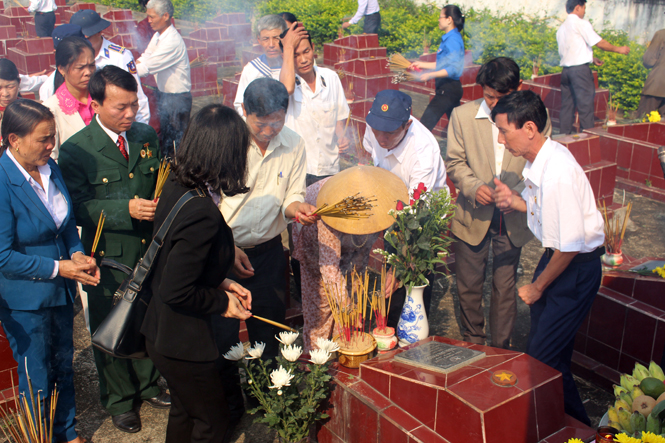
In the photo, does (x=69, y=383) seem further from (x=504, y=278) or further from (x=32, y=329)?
(x=504, y=278)

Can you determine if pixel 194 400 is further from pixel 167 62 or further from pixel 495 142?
pixel 167 62

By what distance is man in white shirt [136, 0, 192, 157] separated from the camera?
5727 millimetres

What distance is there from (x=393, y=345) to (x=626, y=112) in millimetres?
9038

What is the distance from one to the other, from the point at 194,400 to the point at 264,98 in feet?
5.04

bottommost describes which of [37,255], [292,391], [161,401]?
[161,401]

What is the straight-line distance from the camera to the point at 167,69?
589 centimetres

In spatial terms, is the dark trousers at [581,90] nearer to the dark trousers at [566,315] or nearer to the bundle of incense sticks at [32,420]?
the dark trousers at [566,315]

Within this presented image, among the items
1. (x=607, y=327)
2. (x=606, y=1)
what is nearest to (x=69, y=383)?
(x=607, y=327)

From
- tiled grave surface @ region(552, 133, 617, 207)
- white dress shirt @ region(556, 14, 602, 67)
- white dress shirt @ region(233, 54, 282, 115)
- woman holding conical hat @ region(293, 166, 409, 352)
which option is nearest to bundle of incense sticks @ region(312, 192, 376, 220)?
woman holding conical hat @ region(293, 166, 409, 352)

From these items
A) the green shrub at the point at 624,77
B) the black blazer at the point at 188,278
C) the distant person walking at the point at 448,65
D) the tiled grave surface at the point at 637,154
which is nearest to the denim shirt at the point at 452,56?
the distant person walking at the point at 448,65

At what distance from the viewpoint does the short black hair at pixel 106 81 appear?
2857mm

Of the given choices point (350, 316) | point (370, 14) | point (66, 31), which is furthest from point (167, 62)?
point (370, 14)

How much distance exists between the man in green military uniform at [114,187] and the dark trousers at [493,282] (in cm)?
202

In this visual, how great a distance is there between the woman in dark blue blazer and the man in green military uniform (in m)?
0.14
